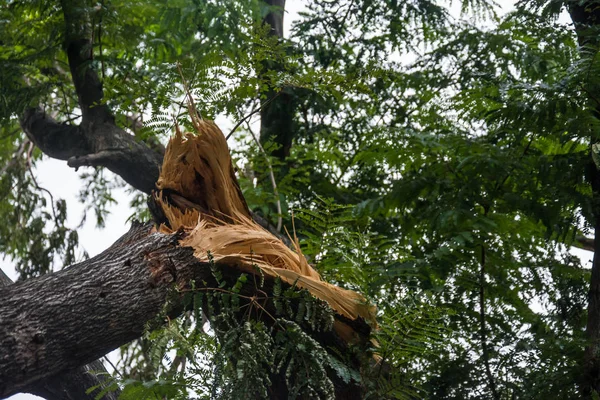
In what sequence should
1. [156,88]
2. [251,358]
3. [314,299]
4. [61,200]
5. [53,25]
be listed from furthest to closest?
[61,200] < [53,25] < [156,88] < [314,299] < [251,358]

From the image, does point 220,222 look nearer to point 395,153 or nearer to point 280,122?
point 395,153

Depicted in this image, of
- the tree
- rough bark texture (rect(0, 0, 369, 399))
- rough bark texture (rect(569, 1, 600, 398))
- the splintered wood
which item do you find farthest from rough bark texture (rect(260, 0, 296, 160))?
rough bark texture (rect(0, 0, 369, 399))

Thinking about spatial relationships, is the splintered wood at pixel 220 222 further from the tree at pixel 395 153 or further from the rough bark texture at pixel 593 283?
the rough bark texture at pixel 593 283

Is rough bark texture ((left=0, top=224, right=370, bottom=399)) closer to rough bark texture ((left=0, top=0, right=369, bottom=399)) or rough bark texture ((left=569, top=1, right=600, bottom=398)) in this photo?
rough bark texture ((left=0, top=0, right=369, bottom=399))

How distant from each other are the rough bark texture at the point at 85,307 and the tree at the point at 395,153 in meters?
0.04

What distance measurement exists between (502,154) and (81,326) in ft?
6.33

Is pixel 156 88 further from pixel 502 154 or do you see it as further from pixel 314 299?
pixel 314 299

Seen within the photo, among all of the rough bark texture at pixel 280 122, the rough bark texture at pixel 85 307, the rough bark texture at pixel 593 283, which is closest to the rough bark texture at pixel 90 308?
the rough bark texture at pixel 85 307

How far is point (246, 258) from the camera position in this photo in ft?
8.01

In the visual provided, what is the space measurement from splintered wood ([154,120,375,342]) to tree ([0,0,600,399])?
16cm

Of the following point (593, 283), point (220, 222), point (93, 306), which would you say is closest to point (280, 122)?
point (593, 283)

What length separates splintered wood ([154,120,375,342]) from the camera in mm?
2449

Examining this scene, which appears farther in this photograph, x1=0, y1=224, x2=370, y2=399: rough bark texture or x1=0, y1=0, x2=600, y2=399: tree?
x1=0, y1=0, x2=600, y2=399: tree

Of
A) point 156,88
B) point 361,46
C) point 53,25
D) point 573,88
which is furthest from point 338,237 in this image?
point 361,46
